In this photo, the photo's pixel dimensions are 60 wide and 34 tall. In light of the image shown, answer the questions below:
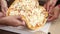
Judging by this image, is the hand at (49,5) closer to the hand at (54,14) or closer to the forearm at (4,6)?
the hand at (54,14)

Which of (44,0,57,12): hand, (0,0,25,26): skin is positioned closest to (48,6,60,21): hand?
(44,0,57,12): hand

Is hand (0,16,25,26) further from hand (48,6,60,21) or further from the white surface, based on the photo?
hand (48,6,60,21)

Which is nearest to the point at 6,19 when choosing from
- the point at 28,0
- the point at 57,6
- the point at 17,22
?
the point at 17,22

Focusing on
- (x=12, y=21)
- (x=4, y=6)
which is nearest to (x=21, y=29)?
(x=12, y=21)

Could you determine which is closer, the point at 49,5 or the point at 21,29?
the point at 21,29

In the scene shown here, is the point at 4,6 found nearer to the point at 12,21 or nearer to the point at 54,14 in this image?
the point at 12,21

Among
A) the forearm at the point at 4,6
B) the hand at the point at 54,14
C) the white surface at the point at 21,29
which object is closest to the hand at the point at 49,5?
the hand at the point at 54,14
